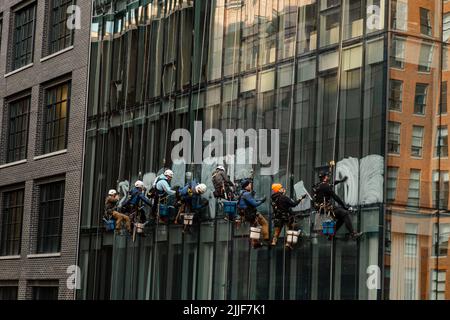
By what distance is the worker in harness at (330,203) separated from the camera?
80.0ft

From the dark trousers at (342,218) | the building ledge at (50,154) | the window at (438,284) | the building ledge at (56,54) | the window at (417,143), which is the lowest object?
the window at (438,284)

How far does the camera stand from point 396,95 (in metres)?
24.1

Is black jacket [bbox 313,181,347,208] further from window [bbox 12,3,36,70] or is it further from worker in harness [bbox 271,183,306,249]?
window [bbox 12,3,36,70]

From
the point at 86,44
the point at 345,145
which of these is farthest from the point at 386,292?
the point at 86,44

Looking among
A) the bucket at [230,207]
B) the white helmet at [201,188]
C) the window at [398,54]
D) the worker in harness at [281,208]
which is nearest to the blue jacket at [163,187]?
the white helmet at [201,188]

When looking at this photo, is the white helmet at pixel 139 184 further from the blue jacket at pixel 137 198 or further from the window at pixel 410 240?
the window at pixel 410 240

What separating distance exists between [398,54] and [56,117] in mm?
20146

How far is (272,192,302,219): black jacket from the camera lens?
26.0 meters

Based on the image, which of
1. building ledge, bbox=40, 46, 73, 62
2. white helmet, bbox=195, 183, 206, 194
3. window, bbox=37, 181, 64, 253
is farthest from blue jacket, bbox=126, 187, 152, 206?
building ledge, bbox=40, 46, 73, 62

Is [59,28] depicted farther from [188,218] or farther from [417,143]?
[417,143]

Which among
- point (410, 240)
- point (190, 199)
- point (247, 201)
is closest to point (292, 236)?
point (247, 201)

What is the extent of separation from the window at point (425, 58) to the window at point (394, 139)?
1.63 meters

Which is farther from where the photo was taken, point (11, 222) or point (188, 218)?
point (11, 222)

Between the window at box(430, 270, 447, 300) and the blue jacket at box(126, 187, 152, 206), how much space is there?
11.8 meters
